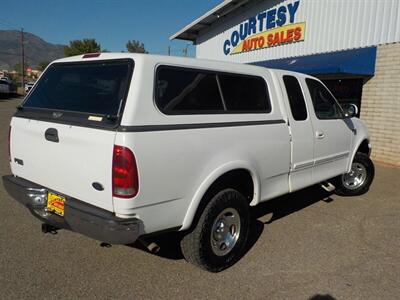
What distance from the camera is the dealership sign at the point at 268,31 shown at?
460 inches

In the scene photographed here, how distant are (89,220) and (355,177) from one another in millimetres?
4935

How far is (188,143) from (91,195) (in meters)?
0.88

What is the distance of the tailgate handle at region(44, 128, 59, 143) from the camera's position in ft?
9.95

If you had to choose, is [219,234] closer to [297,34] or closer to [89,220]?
[89,220]

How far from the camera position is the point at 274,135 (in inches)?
154

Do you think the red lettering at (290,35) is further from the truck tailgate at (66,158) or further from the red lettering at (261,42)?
the truck tailgate at (66,158)

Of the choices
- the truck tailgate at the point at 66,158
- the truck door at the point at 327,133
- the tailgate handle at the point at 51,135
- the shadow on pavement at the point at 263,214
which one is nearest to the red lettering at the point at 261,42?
the shadow on pavement at the point at 263,214

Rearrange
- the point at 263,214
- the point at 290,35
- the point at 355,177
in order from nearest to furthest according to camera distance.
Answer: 1. the point at 263,214
2. the point at 355,177
3. the point at 290,35

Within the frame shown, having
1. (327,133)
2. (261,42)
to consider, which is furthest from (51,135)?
(261,42)

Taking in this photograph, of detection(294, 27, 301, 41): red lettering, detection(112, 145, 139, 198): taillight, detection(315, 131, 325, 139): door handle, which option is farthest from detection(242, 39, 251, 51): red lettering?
detection(112, 145, 139, 198): taillight

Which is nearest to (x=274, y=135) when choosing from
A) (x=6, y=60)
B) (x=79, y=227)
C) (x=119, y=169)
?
(x=119, y=169)

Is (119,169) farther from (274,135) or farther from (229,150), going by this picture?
(274,135)

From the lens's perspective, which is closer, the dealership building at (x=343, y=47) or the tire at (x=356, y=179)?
the tire at (x=356, y=179)

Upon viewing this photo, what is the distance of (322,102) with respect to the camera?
4.92 metres
